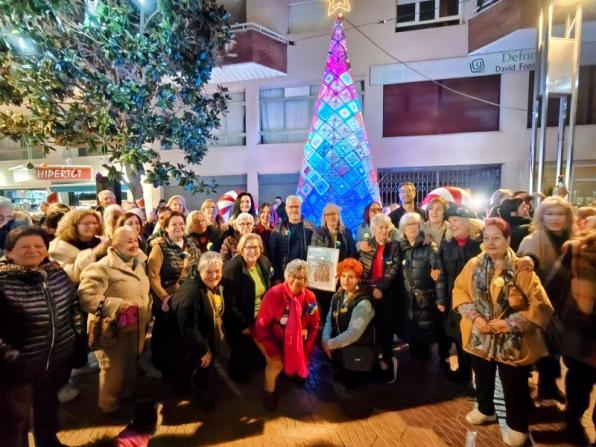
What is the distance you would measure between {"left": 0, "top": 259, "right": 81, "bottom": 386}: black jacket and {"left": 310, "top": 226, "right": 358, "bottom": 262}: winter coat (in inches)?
106

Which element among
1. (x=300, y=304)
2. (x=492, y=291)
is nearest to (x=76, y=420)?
(x=300, y=304)

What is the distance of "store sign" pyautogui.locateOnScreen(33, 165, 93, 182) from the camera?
8.55 metres

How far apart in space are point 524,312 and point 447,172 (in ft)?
29.1

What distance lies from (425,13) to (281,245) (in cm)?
955

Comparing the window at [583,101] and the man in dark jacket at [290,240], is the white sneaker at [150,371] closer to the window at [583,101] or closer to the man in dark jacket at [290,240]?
the man in dark jacket at [290,240]

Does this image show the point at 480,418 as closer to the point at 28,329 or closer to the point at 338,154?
the point at 28,329

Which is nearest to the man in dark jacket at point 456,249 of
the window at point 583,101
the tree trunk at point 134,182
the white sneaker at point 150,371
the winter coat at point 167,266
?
the winter coat at point 167,266

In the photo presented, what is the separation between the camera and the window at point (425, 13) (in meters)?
10.2

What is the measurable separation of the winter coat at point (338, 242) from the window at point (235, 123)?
8.78 m

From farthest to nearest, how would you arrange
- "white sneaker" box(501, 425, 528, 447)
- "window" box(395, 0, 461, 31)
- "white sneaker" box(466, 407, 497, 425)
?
"window" box(395, 0, 461, 31)
"white sneaker" box(466, 407, 497, 425)
"white sneaker" box(501, 425, 528, 447)

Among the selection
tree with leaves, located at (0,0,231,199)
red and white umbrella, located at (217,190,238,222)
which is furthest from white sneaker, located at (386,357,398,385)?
red and white umbrella, located at (217,190,238,222)

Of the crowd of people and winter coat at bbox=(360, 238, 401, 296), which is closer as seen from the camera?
the crowd of people

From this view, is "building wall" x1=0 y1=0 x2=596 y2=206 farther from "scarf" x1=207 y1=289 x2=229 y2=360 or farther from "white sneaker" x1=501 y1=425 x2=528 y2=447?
"white sneaker" x1=501 y1=425 x2=528 y2=447

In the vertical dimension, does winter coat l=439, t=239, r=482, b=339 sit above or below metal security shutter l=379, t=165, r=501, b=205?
below
